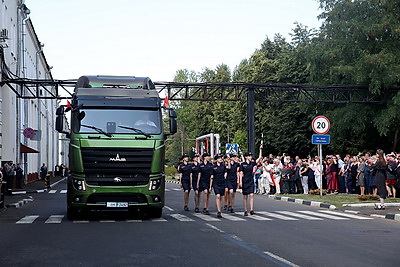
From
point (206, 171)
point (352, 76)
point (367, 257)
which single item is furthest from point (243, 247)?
point (352, 76)

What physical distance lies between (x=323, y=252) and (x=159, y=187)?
7.22m

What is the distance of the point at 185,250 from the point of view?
11.3m

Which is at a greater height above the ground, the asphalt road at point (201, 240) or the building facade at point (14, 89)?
the building facade at point (14, 89)

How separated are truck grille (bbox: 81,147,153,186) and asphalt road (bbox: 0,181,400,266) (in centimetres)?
110

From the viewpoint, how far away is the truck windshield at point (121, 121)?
17.2 m

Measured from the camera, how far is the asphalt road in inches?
400

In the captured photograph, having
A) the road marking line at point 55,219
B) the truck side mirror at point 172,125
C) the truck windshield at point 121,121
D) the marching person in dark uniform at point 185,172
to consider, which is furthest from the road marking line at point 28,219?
the marching person in dark uniform at point 185,172

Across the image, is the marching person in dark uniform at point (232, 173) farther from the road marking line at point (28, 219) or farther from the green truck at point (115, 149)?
the road marking line at point (28, 219)

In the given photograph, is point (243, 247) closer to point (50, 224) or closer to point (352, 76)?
point (50, 224)

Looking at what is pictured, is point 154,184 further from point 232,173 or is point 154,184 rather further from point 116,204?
point 232,173

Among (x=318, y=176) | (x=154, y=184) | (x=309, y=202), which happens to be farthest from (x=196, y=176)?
(x=318, y=176)

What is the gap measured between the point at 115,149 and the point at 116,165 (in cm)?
41

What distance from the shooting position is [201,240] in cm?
1288

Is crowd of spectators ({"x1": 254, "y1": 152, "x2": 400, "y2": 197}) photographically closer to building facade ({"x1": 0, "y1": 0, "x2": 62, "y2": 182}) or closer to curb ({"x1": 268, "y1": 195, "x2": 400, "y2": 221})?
curb ({"x1": 268, "y1": 195, "x2": 400, "y2": 221})
